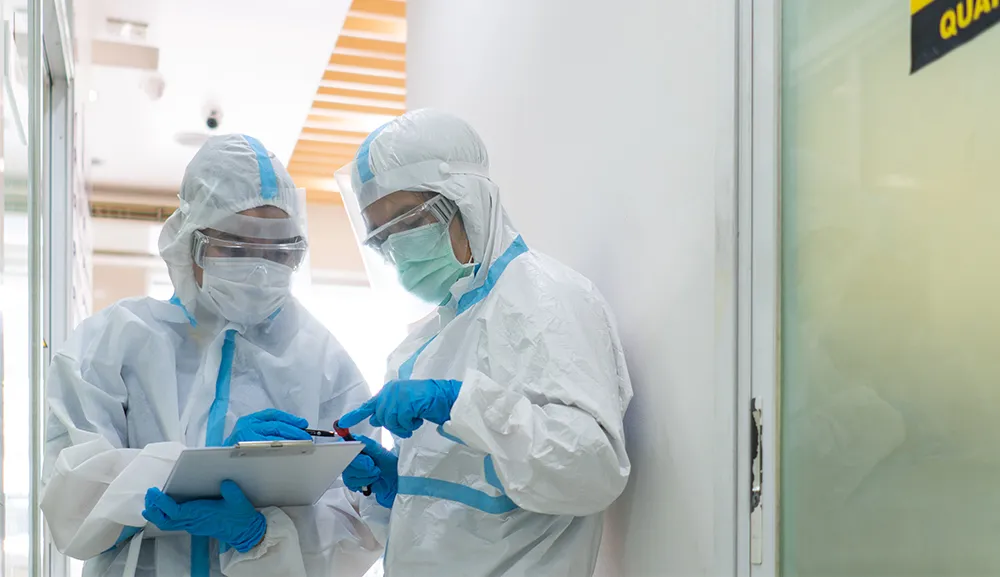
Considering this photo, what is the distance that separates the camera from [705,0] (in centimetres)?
168

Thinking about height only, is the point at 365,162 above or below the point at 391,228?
above

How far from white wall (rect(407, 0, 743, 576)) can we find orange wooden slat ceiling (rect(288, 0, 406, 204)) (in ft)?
8.60

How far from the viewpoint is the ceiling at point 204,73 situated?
4559 mm

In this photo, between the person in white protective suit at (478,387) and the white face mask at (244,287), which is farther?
the white face mask at (244,287)

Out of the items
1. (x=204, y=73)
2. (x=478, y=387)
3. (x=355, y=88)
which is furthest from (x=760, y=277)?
(x=355, y=88)

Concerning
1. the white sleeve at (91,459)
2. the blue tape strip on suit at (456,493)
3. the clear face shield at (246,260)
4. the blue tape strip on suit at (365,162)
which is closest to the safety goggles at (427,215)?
the blue tape strip on suit at (365,162)

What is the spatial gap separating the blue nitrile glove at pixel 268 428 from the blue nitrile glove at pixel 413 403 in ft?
0.56

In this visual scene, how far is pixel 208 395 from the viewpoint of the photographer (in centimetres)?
193

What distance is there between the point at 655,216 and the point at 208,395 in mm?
943

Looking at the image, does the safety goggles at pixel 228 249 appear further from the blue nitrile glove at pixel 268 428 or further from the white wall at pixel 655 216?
the white wall at pixel 655 216

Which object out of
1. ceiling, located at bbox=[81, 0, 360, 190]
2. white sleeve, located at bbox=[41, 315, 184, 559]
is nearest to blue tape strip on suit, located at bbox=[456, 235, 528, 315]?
white sleeve, located at bbox=[41, 315, 184, 559]

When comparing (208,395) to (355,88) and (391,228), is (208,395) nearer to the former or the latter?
(391,228)

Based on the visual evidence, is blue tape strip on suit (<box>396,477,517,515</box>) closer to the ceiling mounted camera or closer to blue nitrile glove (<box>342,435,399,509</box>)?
blue nitrile glove (<box>342,435,399,509</box>)

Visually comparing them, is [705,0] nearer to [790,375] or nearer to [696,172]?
[696,172]
